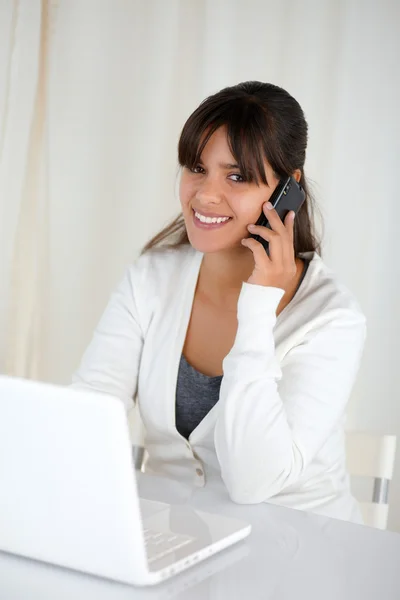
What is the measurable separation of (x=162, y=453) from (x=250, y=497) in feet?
1.37

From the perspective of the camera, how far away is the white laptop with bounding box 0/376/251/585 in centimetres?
→ 84

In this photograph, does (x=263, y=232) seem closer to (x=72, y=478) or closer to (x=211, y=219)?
(x=211, y=219)

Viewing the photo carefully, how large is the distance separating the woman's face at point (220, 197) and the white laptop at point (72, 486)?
837 millimetres

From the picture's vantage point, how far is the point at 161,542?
991 millimetres

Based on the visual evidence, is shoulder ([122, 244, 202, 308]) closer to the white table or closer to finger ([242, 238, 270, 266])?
finger ([242, 238, 270, 266])

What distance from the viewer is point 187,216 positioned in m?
1.71

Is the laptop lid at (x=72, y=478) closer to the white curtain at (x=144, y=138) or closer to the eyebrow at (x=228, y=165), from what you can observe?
Result: the eyebrow at (x=228, y=165)

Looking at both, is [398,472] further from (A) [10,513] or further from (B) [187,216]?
(A) [10,513]

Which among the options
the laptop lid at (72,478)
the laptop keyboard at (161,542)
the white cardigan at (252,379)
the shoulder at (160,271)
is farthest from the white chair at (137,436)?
the laptop lid at (72,478)

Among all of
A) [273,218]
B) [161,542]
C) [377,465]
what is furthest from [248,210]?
[161,542]

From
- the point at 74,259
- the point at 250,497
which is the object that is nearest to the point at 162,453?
the point at 250,497

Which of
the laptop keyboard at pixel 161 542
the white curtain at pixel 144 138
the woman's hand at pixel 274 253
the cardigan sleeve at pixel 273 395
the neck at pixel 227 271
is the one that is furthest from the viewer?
the white curtain at pixel 144 138

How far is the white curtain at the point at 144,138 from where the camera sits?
2.47 meters

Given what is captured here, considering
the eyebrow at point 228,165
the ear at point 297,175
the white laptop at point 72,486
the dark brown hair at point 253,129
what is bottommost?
the white laptop at point 72,486
